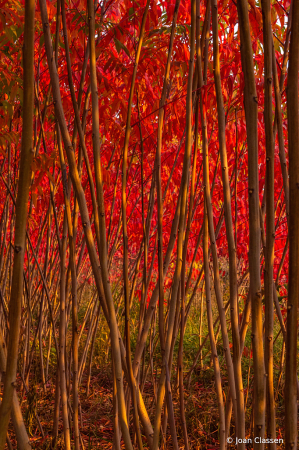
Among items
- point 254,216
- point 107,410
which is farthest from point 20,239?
point 107,410

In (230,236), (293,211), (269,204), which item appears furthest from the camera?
(230,236)

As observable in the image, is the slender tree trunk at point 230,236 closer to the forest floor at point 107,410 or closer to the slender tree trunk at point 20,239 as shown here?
the slender tree trunk at point 20,239

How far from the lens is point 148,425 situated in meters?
1.12

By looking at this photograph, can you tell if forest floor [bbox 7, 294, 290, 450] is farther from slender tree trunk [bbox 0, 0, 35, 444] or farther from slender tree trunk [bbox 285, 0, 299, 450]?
slender tree trunk [bbox 0, 0, 35, 444]

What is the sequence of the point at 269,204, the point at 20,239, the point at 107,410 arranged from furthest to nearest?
the point at 107,410 < the point at 269,204 < the point at 20,239

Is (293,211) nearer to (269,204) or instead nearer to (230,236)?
(269,204)

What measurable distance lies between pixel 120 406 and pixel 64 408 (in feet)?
1.49

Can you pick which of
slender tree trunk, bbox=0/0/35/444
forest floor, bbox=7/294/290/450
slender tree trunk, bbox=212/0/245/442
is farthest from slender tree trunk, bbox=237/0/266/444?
forest floor, bbox=7/294/290/450

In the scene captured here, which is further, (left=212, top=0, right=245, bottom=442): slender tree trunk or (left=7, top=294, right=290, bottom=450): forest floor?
(left=7, top=294, right=290, bottom=450): forest floor

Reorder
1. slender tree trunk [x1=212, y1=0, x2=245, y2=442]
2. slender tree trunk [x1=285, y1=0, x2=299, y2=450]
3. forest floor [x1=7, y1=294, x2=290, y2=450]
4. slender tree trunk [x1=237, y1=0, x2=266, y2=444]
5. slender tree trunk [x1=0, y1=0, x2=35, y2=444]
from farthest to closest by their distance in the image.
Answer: forest floor [x1=7, y1=294, x2=290, y2=450], slender tree trunk [x1=212, y1=0, x2=245, y2=442], slender tree trunk [x1=237, y1=0, x2=266, y2=444], slender tree trunk [x1=285, y1=0, x2=299, y2=450], slender tree trunk [x1=0, y1=0, x2=35, y2=444]

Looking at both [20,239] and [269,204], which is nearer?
[20,239]

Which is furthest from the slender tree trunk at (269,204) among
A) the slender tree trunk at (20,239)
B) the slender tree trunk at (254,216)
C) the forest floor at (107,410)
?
the forest floor at (107,410)

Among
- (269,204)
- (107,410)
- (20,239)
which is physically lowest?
(107,410)

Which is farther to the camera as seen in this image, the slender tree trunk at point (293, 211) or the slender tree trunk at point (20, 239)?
the slender tree trunk at point (293, 211)
